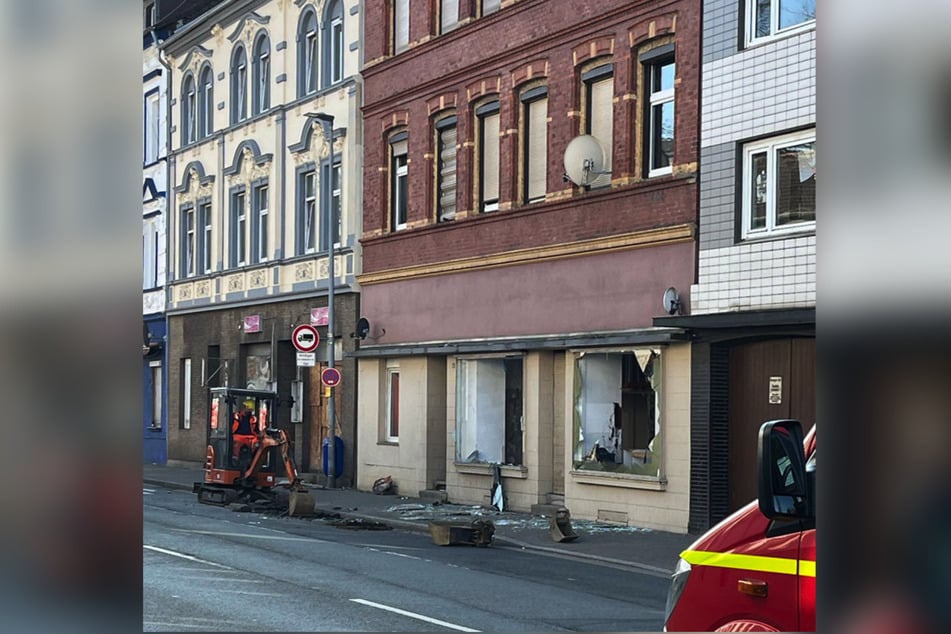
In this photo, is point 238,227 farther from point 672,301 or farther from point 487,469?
point 672,301

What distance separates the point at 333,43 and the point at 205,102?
8.39 meters

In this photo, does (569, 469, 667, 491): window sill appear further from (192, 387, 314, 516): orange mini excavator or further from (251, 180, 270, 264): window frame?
(251, 180, 270, 264): window frame

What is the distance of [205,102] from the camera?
3719cm

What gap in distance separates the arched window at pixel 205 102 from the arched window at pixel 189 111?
0.74ft

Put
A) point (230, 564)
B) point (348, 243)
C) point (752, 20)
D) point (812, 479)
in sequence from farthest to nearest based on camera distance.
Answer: point (348, 243), point (752, 20), point (230, 564), point (812, 479)

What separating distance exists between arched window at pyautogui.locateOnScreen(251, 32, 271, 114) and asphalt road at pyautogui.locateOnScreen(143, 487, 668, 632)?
16.5 m

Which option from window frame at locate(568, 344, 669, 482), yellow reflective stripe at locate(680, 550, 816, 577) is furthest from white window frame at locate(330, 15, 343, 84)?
yellow reflective stripe at locate(680, 550, 816, 577)

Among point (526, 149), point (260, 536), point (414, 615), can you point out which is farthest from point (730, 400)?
point (414, 615)

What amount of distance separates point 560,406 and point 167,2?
25813mm

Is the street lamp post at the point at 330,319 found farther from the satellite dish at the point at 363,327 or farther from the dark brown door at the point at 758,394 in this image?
the dark brown door at the point at 758,394
